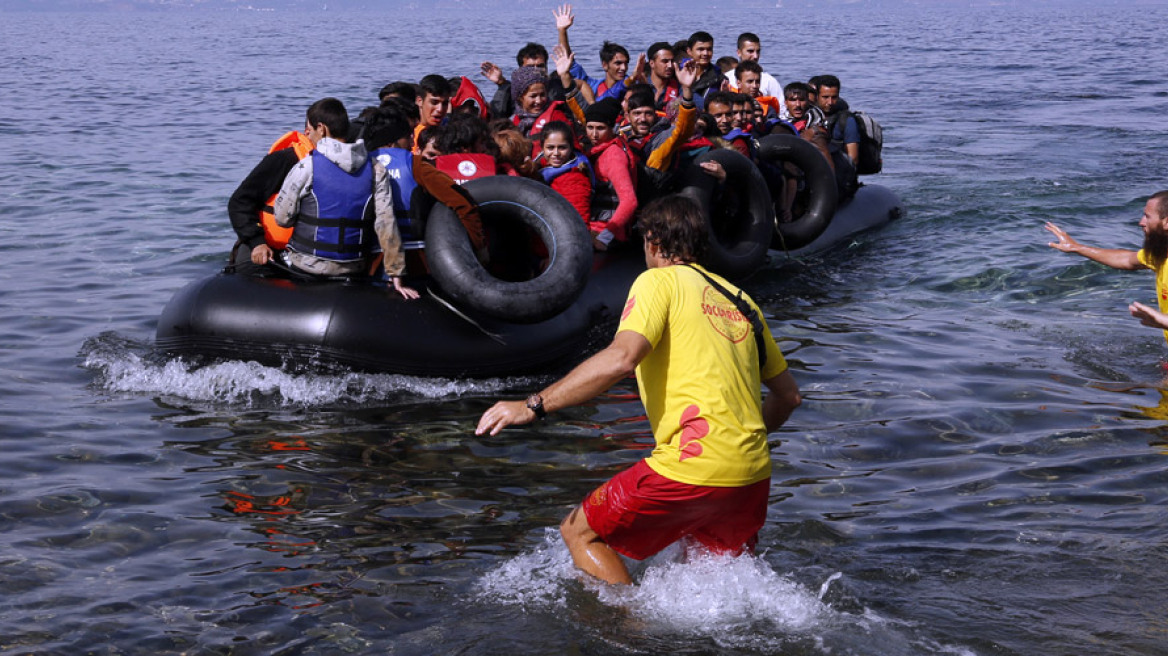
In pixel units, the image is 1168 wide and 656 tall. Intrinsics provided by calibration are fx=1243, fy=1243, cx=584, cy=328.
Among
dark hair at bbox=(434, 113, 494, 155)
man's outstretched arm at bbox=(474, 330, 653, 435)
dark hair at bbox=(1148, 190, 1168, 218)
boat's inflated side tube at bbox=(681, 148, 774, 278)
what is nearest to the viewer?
man's outstretched arm at bbox=(474, 330, 653, 435)

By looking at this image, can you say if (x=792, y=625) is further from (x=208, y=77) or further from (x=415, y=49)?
(x=415, y=49)

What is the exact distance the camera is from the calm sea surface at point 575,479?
477 centimetres

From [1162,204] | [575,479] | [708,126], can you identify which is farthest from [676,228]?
[708,126]

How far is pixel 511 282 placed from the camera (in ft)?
26.0

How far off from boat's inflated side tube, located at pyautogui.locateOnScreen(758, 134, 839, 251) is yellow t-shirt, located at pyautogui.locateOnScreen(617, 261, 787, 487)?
6.92m

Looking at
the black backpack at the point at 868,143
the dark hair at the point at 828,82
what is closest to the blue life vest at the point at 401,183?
the dark hair at the point at 828,82

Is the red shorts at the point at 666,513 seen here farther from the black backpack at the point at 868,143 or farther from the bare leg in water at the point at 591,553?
the black backpack at the point at 868,143

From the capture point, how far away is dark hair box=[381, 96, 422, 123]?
335 inches

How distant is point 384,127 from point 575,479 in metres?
2.86

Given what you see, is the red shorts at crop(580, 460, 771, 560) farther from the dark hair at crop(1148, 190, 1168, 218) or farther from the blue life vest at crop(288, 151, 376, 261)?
the dark hair at crop(1148, 190, 1168, 218)

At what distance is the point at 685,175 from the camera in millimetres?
9688

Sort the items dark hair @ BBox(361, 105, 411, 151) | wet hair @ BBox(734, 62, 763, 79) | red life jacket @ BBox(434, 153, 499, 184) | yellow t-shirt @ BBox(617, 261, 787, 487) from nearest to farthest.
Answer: yellow t-shirt @ BBox(617, 261, 787, 487), dark hair @ BBox(361, 105, 411, 151), red life jacket @ BBox(434, 153, 499, 184), wet hair @ BBox(734, 62, 763, 79)

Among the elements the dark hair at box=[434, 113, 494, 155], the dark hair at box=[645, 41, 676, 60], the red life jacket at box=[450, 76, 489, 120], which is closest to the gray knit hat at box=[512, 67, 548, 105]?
the red life jacket at box=[450, 76, 489, 120]

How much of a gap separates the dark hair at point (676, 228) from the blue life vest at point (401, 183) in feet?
11.2
